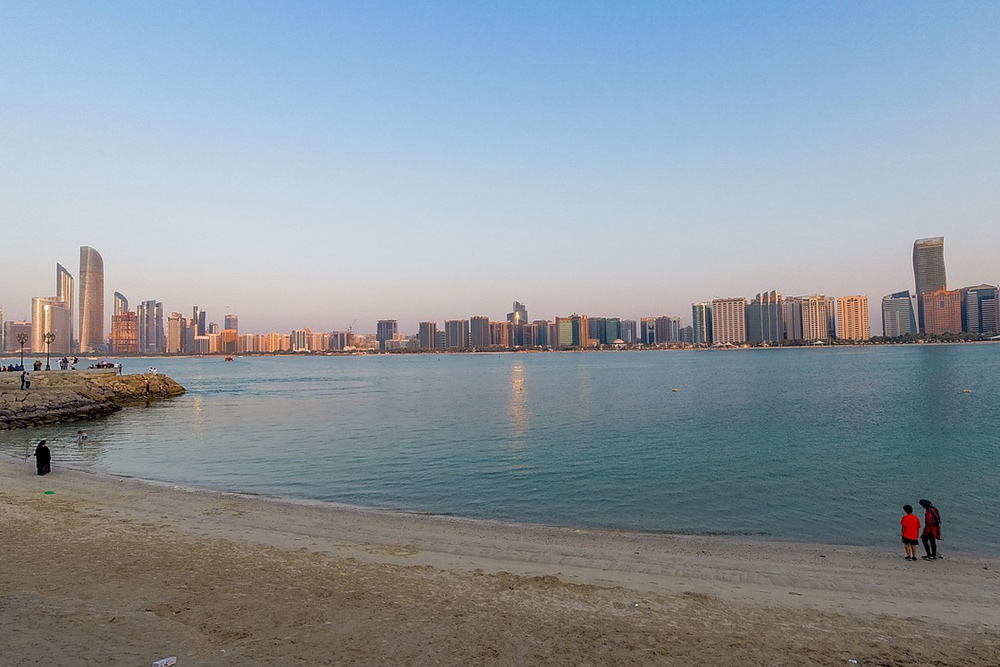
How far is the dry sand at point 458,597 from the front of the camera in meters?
8.30

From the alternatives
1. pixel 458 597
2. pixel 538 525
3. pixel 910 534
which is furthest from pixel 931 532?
pixel 458 597

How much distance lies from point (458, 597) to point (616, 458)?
20025 millimetres

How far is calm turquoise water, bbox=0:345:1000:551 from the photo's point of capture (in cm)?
1964

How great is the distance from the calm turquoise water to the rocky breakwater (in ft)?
9.84

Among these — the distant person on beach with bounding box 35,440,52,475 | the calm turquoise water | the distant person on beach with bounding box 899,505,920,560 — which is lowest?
the calm turquoise water

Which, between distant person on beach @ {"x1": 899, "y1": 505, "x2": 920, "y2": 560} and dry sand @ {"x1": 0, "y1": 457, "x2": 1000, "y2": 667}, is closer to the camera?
dry sand @ {"x1": 0, "y1": 457, "x2": 1000, "y2": 667}

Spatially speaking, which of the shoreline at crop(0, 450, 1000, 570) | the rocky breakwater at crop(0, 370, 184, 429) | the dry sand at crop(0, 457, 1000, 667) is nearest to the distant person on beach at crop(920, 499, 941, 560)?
the dry sand at crop(0, 457, 1000, 667)

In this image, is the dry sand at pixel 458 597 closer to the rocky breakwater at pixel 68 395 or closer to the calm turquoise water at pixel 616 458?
the calm turquoise water at pixel 616 458

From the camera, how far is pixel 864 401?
57.0m

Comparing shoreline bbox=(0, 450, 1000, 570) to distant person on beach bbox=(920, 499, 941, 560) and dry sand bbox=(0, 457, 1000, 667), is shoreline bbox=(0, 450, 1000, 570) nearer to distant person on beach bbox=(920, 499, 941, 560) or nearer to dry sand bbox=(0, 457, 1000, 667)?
dry sand bbox=(0, 457, 1000, 667)

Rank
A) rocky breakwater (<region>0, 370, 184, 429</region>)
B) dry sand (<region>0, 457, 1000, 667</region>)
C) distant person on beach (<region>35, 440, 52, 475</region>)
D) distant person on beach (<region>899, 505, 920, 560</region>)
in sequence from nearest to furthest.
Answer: dry sand (<region>0, 457, 1000, 667</region>)
distant person on beach (<region>899, 505, 920, 560</region>)
distant person on beach (<region>35, 440, 52, 475</region>)
rocky breakwater (<region>0, 370, 184, 429</region>)

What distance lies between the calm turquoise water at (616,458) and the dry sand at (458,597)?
3.92 meters

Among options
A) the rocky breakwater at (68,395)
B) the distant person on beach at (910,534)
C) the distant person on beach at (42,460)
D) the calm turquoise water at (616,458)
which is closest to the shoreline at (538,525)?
the calm turquoise water at (616,458)

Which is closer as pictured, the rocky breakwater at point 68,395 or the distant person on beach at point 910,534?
the distant person on beach at point 910,534
